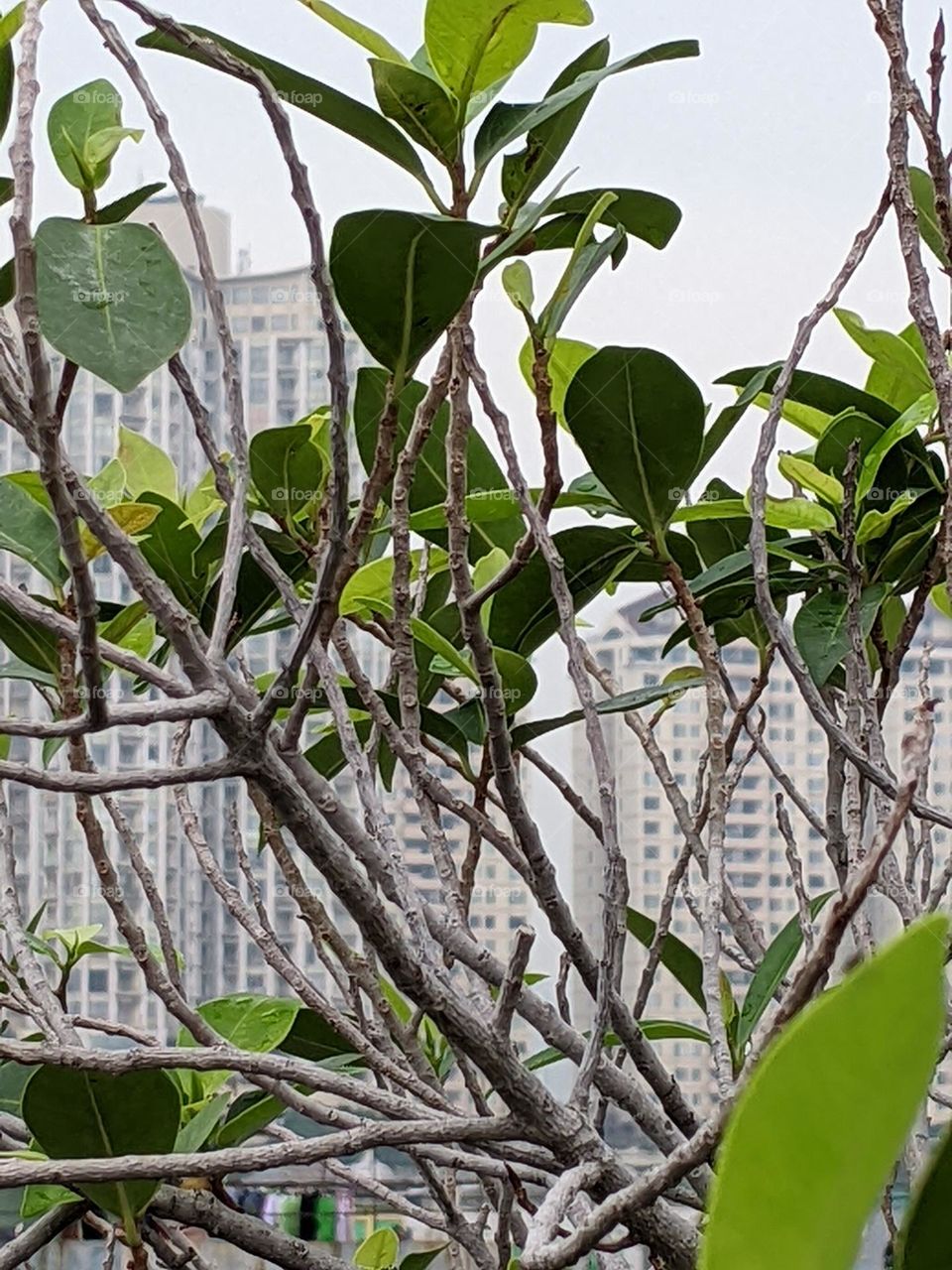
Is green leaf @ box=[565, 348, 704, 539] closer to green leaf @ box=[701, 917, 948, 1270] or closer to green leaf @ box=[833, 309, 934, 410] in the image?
green leaf @ box=[833, 309, 934, 410]

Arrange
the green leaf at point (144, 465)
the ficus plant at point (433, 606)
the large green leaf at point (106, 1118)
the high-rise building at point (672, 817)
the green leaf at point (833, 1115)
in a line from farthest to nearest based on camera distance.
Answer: the high-rise building at point (672, 817), the green leaf at point (144, 465), the large green leaf at point (106, 1118), the ficus plant at point (433, 606), the green leaf at point (833, 1115)

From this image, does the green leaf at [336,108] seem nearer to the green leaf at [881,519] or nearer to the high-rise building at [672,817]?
the green leaf at [881,519]

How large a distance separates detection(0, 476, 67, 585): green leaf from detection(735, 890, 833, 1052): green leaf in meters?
0.31

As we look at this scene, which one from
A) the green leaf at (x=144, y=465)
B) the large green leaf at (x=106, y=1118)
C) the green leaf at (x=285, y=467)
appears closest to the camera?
the large green leaf at (x=106, y=1118)

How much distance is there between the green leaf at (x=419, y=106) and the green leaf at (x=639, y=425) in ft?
0.29

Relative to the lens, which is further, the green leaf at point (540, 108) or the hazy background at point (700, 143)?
the hazy background at point (700, 143)

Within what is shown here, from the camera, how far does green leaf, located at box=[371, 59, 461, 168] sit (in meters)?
0.42

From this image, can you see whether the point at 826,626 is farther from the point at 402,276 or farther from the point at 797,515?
the point at 402,276

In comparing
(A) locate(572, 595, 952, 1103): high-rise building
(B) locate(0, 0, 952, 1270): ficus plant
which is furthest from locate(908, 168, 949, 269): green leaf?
(A) locate(572, 595, 952, 1103): high-rise building

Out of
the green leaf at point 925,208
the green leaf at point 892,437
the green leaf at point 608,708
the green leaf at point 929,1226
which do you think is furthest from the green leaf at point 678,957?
the green leaf at point 929,1226

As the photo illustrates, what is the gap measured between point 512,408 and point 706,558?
59cm

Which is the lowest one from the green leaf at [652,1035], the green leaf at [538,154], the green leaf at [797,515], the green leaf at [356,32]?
the green leaf at [652,1035]

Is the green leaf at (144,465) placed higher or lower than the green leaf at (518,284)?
lower

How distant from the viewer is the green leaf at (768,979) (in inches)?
19.7
